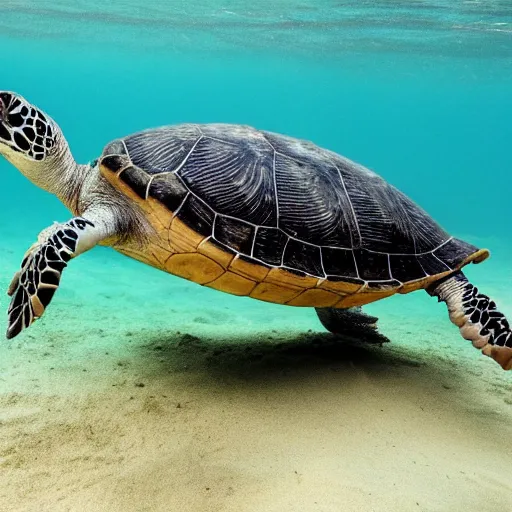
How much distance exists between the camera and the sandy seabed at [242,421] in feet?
7.94

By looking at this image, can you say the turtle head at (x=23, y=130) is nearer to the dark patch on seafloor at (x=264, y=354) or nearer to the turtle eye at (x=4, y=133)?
the turtle eye at (x=4, y=133)

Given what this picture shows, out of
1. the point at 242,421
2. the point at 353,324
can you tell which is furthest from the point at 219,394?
the point at 353,324

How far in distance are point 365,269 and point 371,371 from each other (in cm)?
101

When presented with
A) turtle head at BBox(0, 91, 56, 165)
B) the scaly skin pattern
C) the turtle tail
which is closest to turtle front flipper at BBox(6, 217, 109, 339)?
the scaly skin pattern

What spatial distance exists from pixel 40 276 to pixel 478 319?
348 centimetres

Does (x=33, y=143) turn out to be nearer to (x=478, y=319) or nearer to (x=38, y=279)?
(x=38, y=279)

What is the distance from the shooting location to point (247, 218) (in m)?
3.77

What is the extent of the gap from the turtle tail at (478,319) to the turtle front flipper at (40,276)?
10.5 ft

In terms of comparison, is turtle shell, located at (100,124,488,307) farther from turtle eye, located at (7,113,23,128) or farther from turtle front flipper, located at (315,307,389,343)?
turtle front flipper, located at (315,307,389,343)

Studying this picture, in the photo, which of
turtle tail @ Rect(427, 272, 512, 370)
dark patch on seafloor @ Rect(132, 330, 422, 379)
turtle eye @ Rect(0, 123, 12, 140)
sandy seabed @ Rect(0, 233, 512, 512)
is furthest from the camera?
dark patch on seafloor @ Rect(132, 330, 422, 379)

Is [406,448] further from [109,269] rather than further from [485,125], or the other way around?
[485,125]

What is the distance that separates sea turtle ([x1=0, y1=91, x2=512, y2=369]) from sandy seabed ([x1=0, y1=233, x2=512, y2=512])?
0.70 m

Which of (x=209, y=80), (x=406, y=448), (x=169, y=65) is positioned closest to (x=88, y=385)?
(x=406, y=448)

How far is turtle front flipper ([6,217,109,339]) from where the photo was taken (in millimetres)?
3014
